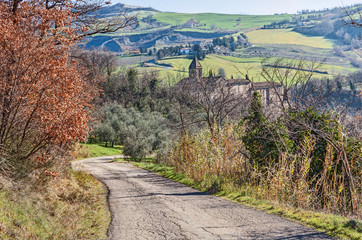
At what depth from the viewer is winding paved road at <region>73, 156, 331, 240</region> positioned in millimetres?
6621

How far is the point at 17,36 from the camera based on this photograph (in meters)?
8.34

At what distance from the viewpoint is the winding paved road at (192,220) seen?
6621 mm

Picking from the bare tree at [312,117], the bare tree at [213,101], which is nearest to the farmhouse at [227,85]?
the bare tree at [213,101]

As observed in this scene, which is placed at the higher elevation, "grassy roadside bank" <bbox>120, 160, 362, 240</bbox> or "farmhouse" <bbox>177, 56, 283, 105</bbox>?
"farmhouse" <bbox>177, 56, 283, 105</bbox>

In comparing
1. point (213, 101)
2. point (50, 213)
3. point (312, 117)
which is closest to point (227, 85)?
point (213, 101)

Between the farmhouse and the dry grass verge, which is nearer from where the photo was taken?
the dry grass verge

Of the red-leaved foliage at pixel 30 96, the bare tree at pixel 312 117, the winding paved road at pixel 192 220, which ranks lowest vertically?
the winding paved road at pixel 192 220

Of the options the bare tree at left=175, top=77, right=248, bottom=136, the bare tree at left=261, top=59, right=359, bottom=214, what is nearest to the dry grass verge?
the bare tree at left=261, top=59, right=359, bottom=214

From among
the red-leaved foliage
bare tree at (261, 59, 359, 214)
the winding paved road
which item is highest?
the red-leaved foliage

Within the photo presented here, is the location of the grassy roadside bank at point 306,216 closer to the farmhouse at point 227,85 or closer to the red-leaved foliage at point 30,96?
the farmhouse at point 227,85

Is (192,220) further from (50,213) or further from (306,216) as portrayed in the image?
(50,213)

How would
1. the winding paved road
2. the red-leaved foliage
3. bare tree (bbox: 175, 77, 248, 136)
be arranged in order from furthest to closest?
bare tree (bbox: 175, 77, 248, 136)
the red-leaved foliage
the winding paved road

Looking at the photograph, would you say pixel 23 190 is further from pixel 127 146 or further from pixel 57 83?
pixel 127 146

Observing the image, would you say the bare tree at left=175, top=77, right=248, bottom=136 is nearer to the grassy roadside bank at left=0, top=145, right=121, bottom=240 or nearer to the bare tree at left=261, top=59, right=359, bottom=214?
the bare tree at left=261, top=59, right=359, bottom=214
